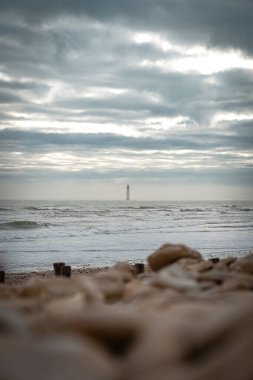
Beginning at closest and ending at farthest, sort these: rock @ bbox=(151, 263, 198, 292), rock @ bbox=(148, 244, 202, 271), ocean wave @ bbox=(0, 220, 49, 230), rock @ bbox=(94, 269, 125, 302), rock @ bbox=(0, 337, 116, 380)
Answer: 1. rock @ bbox=(0, 337, 116, 380)
2. rock @ bbox=(94, 269, 125, 302)
3. rock @ bbox=(151, 263, 198, 292)
4. rock @ bbox=(148, 244, 202, 271)
5. ocean wave @ bbox=(0, 220, 49, 230)

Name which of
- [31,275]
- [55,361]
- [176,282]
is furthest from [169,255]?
[31,275]

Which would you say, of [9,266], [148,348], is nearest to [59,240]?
[9,266]

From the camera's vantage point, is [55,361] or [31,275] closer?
[55,361]

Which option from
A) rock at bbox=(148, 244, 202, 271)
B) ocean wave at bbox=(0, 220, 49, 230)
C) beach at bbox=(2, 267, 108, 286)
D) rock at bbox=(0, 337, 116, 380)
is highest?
rock at bbox=(0, 337, 116, 380)

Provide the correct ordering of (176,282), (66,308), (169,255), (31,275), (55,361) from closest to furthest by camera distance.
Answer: (55,361) → (66,308) → (176,282) → (169,255) → (31,275)

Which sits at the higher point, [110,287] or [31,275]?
[110,287]

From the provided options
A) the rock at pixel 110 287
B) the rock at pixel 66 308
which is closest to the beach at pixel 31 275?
the rock at pixel 110 287

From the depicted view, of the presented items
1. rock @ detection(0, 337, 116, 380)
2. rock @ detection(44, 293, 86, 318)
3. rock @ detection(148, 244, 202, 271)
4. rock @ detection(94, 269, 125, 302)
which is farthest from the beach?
rock @ detection(0, 337, 116, 380)

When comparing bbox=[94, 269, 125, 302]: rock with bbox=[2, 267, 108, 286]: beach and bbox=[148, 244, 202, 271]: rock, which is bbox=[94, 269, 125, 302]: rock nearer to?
bbox=[148, 244, 202, 271]: rock

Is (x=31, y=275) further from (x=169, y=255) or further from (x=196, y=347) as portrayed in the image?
(x=196, y=347)


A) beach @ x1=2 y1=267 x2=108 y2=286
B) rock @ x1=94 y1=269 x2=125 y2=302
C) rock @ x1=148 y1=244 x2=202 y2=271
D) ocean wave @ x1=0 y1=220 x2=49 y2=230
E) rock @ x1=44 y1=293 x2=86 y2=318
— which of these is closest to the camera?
rock @ x1=44 y1=293 x2=86 y2=318

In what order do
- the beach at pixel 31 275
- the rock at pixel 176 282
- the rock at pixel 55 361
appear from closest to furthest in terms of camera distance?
the rock at pixel 55 361
the rock at pixel 176 282
the beach at pixel 31 275

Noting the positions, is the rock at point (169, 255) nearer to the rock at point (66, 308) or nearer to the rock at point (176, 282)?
the rock at point (176, 282)

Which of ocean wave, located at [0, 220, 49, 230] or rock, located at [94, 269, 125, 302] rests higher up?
rock, located at [94, 269, 125, 302]
